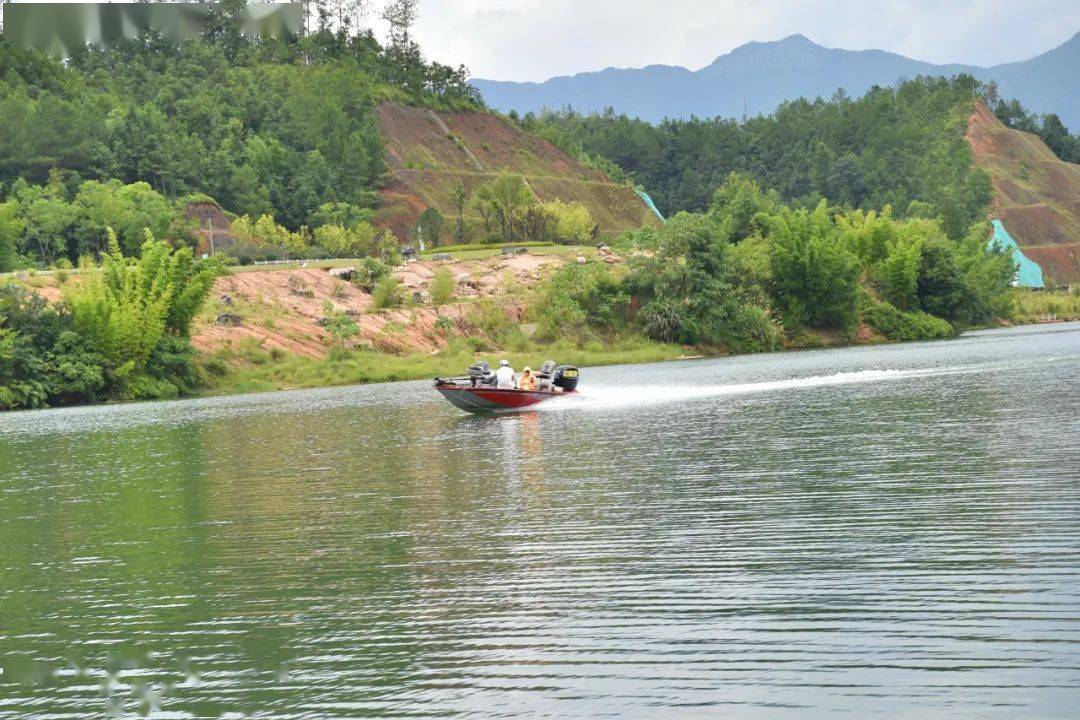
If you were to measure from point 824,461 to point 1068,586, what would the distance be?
460 inches

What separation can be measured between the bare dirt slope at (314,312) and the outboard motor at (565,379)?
3300 cm

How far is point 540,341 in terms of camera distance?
86000 mm

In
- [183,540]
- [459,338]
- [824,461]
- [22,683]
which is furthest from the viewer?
[459,338]

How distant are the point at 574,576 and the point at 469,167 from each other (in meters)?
147

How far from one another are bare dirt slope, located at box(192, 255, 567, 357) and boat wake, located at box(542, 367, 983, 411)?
29.5 m

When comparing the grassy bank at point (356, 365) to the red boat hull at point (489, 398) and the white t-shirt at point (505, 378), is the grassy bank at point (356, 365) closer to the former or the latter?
the red boat hull at point (489, 398)

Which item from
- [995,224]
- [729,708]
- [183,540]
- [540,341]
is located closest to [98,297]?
[540,341]

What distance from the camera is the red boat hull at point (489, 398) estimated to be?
4341 centimetres

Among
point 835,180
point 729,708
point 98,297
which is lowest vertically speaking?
point 729,708

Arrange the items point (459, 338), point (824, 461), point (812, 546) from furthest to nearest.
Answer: point (459, 338), point (824, 461), point (812, 546)

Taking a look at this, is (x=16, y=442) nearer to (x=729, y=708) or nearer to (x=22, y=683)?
(x=22, y=683)

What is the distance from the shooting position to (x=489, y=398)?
144 feet

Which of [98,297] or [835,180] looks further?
[835,180]

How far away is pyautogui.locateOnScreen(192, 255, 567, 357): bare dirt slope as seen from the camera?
76.8 m
